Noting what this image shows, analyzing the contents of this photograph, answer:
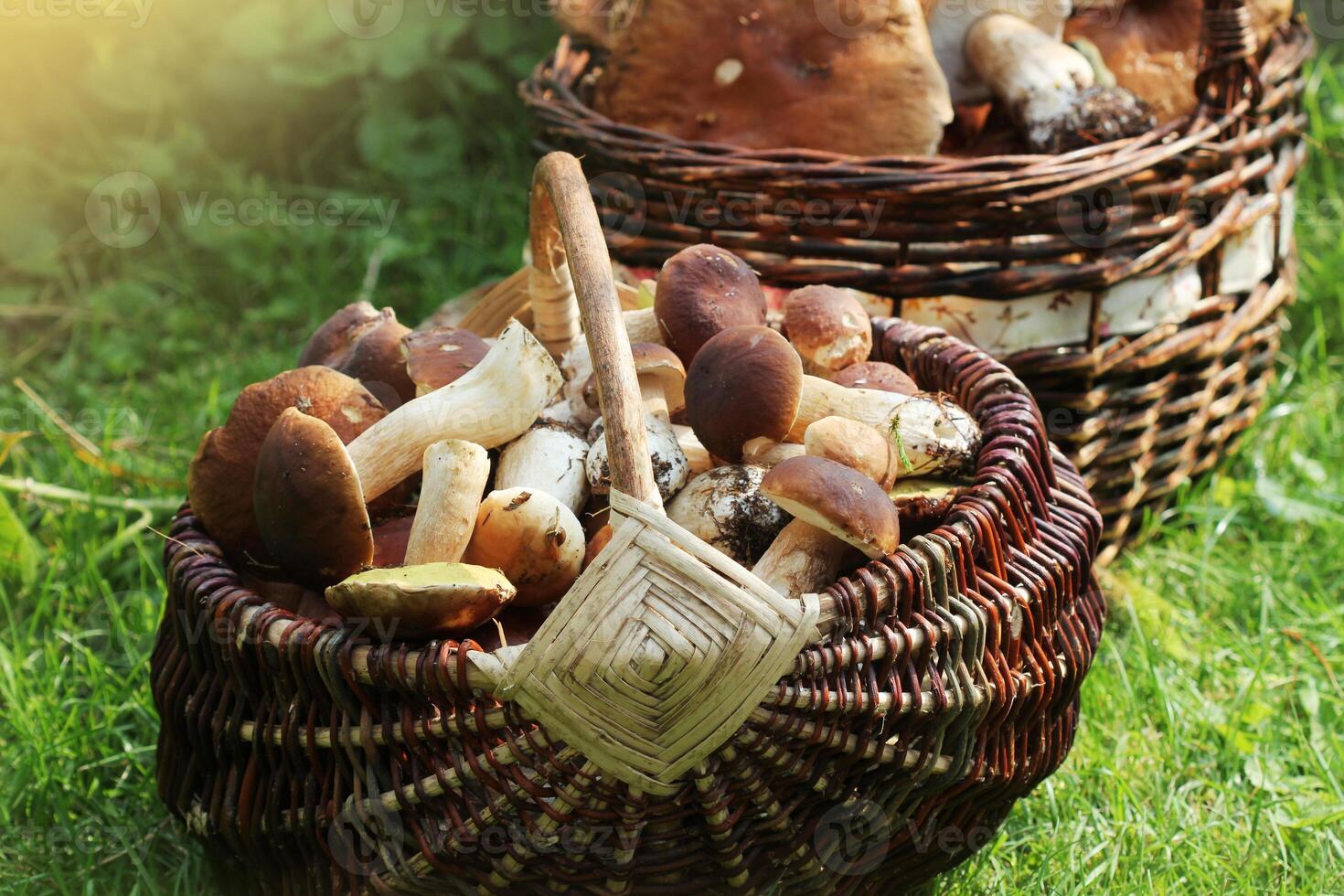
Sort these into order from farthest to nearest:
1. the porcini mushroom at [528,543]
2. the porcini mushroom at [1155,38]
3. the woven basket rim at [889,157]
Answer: the porcini mushroom at [1155,38], the woven basket rim at [889,157], the porcini mushroom at [528,543]

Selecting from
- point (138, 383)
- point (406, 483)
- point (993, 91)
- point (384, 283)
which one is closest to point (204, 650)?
point (406, 483)

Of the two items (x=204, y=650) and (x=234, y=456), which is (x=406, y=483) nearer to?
(x=234, y=456)

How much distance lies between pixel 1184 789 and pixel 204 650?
1.25m

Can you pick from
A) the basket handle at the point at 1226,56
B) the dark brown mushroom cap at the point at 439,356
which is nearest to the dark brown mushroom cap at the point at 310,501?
the dark brown mushroom cap at the point at 439,356

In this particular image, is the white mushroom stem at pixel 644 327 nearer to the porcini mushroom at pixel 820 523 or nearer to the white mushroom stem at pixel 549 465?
the white mushroom stem at pixel 549 465

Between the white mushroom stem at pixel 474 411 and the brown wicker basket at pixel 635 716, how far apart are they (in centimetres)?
19

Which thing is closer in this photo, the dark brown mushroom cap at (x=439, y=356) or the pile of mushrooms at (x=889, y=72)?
the dark brown mushroom cap at (x=439, y=356)

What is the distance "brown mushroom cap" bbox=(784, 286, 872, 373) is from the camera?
59.6 inches

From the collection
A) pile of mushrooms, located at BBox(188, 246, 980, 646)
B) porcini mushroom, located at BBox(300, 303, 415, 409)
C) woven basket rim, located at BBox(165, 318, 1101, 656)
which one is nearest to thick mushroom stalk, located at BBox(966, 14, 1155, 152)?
woven basket rim, located at BBox(165, 318, 1101, 656)

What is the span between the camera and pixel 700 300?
1.46 meters

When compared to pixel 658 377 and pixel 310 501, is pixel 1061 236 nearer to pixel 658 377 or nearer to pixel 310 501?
pixel 658 377

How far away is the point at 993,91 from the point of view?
7.35 ft

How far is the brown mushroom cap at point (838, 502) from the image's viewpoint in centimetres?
115

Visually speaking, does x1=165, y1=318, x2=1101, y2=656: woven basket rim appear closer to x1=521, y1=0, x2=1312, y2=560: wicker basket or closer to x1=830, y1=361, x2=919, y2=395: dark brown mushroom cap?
x1=830, y1=361, x2=919, y2=395: dark brown mushroom cap
